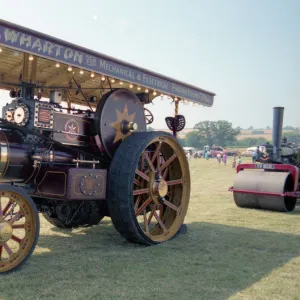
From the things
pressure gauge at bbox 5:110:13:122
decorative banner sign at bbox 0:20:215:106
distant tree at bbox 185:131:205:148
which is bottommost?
distant tree at bbox 185:131:205:148

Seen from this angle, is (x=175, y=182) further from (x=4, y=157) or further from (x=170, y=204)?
(x=4, y=157)

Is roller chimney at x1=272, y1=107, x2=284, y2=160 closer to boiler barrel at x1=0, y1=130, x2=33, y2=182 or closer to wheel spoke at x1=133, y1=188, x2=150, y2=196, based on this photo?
wheel spoke at x1=133, y1=188, x2=150, y2=196

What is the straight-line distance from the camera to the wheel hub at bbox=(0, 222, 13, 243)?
10.8ft

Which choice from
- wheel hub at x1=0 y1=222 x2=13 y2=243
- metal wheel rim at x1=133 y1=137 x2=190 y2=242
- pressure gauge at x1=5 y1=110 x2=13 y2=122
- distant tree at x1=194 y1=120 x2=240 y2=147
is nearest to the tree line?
distant tree at x1=194 y1=120 x2=240 y2=147

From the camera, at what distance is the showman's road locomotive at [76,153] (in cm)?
351

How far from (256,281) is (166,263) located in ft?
2.90

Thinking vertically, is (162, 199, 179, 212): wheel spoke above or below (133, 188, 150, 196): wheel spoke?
below

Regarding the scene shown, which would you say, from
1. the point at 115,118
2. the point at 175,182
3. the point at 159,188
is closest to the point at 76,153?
the point at 115,118

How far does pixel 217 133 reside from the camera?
10381 centimetres

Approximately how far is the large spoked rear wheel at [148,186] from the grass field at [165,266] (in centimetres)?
22

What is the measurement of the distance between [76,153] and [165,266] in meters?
1.63

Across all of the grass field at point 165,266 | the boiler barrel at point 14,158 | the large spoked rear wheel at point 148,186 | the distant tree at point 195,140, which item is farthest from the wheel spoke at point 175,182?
the distant tree at point 195,140

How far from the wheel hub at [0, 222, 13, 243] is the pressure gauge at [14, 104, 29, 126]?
1078 mm

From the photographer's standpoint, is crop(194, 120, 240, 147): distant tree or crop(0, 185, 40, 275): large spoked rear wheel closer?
crop(0, 185, 40, 275): large spoked rear wheel
